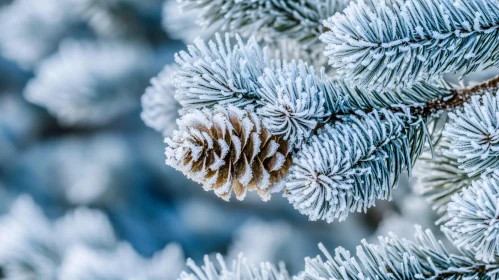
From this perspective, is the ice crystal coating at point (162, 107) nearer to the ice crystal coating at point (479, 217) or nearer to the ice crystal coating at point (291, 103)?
the ice crystal coating at point (291, 103)

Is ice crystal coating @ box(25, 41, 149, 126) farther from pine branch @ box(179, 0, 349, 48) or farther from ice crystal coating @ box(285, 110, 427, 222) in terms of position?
ice crystal coating @ box(285, 110, 427, 222)

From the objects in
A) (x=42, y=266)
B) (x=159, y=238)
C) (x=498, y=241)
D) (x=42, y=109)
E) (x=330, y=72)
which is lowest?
(x=498, y=241)

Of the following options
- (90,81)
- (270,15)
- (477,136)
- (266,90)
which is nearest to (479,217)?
(477,136)

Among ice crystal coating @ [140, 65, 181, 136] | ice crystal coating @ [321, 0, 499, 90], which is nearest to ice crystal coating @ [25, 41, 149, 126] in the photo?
ice crystal coating @ [140, 65, 181, 136]

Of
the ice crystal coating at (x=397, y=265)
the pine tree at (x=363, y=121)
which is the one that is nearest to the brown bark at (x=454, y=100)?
the pine tree at (x=363, y=121)

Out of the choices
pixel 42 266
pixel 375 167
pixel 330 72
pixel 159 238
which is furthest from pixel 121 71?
pixel 375 167

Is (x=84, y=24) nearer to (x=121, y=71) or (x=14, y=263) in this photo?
(x=121, y=71)
